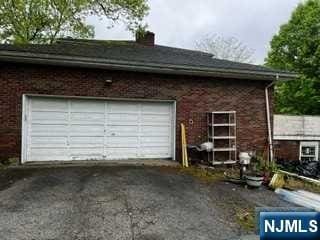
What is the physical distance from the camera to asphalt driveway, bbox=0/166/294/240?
17.5 feet

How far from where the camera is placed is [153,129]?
10.6 m

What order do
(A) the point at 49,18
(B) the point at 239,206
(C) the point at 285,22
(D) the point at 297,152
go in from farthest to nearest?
(C) the point at 285,22 < (A) the point at 49,18 < (D) the point at 297,152 < (B) the point at 239,206

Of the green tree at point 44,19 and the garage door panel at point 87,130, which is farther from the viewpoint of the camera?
the green tree at point 44,19

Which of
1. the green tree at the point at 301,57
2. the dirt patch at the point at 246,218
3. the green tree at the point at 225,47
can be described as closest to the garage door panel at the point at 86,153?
the dirt patch at the point at 246,218

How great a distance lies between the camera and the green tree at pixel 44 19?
18.8 meters

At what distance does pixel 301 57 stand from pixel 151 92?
48.5 ft

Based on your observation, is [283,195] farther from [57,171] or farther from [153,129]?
[57,171]

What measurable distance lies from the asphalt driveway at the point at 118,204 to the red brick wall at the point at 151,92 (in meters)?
1.96

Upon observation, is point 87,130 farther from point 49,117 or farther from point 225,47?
point 225,47

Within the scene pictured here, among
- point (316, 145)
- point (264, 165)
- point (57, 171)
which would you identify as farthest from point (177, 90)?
point (316, 145)

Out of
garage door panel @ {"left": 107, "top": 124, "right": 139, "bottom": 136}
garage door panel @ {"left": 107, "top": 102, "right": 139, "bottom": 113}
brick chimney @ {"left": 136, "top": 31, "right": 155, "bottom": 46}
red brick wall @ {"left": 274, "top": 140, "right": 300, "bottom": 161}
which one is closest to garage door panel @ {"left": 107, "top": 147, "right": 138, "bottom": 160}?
garage door panel @ {"left": 107, "top": 124, "right": 139, "bottom": 136}

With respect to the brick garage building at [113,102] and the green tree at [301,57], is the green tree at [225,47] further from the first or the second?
the brick garage building at [113,102]

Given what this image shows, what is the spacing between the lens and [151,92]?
10305mm

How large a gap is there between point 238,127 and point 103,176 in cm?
509
